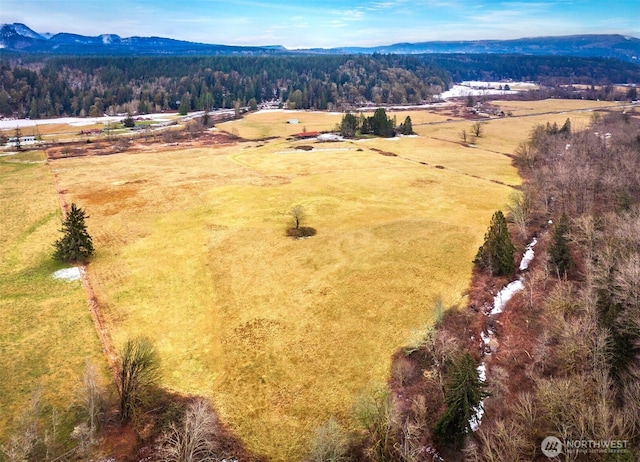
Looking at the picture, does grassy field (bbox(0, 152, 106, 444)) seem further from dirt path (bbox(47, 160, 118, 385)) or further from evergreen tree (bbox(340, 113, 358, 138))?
evergreen tree (bbox(340, 113, 358, 138))

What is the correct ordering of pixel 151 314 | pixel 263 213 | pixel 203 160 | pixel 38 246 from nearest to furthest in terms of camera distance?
1. pixel 151 314
2. pixel 38 246
3. pixel 263 213
4. pixel 203 160

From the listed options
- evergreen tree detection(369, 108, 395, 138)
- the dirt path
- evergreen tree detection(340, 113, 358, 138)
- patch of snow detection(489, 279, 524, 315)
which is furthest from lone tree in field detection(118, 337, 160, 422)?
evergreen tree detection(369, 108, 395, 138)

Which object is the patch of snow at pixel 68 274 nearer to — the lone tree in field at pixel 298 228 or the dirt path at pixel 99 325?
the dirt path at pixel 99 325

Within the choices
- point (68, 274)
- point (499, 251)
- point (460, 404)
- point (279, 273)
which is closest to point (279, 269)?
point (279, 273)

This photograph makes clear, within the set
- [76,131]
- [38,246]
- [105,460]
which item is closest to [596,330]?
[105,460]

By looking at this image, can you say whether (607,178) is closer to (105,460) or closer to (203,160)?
(105,460)

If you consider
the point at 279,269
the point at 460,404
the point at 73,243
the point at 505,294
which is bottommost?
the point at 505,294

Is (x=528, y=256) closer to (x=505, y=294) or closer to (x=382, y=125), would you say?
(x=505, y=294)
